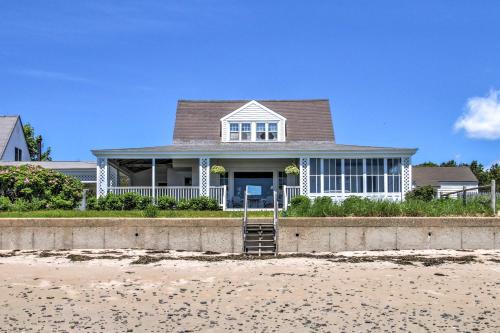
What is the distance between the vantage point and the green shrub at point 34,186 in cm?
2098

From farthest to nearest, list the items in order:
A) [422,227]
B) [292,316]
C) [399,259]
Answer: [422,227] → [399,259] → [292,316]

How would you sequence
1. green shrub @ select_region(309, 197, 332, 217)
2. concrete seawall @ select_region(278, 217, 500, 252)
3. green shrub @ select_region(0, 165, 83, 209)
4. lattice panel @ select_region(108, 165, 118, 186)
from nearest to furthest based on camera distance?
concrete seawall @ select_region(278, 217, 500, 252), green shrub @ select_region(309, 197, 332, 217), green shrub @ select_region(0, 165, 83, 209), lattice panel @ select_region(108, 165, 118, 186)

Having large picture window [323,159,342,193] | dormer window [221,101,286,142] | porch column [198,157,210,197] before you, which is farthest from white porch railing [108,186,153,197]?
large picture window [323,159,342,193]

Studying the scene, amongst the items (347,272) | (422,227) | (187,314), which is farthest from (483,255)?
(187,314)

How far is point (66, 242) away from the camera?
1539cm

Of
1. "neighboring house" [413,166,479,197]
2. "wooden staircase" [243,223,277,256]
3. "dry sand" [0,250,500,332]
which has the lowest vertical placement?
"dry sand" [0,250,500,332]

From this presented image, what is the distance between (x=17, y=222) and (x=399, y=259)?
1025cm

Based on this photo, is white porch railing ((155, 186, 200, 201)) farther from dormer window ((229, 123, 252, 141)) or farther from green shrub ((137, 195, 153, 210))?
dormer window ((229, 123, 252, 141))

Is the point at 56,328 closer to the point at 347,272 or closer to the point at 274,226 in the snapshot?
the point at 347,272

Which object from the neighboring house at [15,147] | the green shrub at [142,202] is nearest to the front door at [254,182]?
the green shrub at [142,202]

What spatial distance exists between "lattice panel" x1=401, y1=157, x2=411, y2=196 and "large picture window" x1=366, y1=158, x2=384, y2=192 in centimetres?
95

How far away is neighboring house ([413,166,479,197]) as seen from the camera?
56.6 meters

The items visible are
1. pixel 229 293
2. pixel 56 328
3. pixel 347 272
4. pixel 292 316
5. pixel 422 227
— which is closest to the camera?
pixel 56 328

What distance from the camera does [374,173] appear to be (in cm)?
2500
